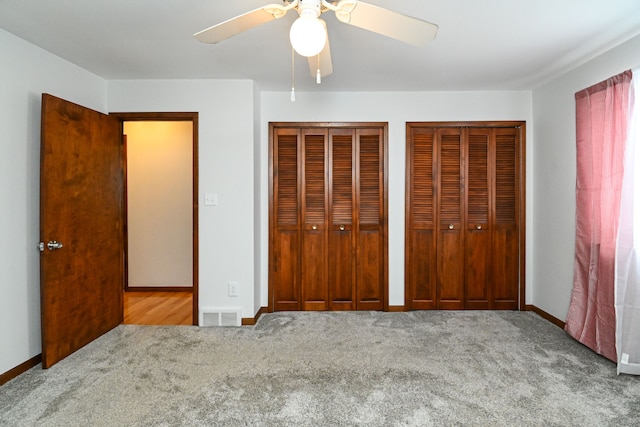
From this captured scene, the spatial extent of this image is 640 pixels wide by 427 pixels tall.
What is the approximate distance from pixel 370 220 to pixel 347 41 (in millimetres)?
1923

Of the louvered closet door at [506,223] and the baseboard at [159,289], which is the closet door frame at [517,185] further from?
the baseboard at [159,289]

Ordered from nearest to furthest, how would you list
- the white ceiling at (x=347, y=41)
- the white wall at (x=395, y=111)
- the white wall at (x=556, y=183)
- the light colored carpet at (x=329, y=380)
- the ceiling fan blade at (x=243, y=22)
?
the ceiling fan blade at (x=243, y=22) < the light colored carpet at (x=329, y=380) < the white ceiling at (x=347, y=41) < the white wall at (x=556, y=183) < the white wall at (x=395, y=111)

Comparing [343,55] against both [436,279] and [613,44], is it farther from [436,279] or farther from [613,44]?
[436,279]

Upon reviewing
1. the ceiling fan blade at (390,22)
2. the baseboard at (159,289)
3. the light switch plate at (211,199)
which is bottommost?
the baseboard at (159,289)

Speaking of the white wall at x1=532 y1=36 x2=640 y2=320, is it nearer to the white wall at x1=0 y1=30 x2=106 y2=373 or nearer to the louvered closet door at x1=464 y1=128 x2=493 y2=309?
the louvered closet door at x1=464 y1=128 x2=493 y2=309

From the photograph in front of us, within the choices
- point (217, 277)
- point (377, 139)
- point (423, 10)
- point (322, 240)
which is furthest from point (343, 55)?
point (217, 277)

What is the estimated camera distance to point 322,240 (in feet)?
13.3

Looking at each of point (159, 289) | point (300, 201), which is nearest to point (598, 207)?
point (300, 201)

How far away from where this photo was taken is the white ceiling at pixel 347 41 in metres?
2.23

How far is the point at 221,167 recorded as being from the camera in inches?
142

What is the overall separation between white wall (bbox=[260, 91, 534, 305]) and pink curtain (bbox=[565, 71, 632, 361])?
2.82ft

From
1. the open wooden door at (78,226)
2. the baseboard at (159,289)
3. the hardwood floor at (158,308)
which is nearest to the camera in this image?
the open wooden door at (78,226)

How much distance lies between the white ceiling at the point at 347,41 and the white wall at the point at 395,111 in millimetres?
223

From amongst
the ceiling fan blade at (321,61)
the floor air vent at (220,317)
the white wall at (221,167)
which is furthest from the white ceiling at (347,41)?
the floor air vent at (220,317)
